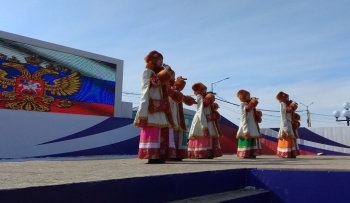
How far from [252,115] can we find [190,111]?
212 inches

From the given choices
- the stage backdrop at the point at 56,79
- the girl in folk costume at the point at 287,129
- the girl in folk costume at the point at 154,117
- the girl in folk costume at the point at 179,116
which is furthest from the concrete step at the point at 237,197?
the stage backdrop at the point at 56,79

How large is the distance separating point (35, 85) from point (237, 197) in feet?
25.1

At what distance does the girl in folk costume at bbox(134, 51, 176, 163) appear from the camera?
464 cm

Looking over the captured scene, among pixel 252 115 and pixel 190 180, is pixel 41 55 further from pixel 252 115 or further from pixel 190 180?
pixel 190 180

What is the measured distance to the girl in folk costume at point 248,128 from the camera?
7934mm

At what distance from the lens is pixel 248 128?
802 centimetres

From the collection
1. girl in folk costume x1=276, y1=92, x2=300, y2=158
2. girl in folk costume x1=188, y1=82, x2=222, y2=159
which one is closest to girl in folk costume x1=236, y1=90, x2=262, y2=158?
girl in folk costume x1=276, y1=92, x2=300, y2=158

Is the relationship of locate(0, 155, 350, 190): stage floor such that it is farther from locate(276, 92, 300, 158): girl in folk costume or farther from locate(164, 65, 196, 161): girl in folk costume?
locate(276, 92, 300, 158): girl in folk costume

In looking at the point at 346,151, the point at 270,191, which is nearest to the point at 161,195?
the point at 270,191

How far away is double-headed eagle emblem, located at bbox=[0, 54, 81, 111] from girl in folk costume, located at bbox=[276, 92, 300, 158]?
5.68 m

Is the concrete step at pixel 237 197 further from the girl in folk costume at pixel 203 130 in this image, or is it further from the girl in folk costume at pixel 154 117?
the girl in folk costume at pixel 203 130

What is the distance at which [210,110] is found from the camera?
24.4 ft

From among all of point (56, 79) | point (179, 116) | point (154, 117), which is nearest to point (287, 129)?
point (179, 116)

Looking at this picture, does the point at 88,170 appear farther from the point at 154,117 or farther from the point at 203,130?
the point at 203,130
